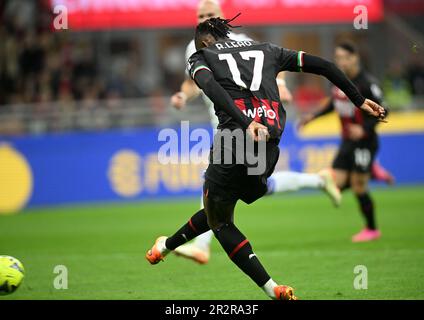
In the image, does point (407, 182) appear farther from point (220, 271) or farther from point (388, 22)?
point (220, 271)

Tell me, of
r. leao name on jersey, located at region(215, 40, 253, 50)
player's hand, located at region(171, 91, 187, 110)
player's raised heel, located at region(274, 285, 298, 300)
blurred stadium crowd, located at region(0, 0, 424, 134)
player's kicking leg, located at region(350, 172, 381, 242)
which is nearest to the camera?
player's raised heel, located at region(274, 285, 298, 300)

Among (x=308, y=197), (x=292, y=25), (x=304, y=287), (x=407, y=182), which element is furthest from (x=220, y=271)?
(x=292, y=25)

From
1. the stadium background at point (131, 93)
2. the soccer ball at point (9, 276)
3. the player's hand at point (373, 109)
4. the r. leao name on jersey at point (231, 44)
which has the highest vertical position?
the stadium background at point (131, 93)

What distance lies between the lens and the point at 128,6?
22234mm

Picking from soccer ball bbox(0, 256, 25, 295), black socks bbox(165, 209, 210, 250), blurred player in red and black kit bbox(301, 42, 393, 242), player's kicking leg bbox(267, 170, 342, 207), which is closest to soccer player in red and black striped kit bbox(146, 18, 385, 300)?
black socks bbox(165, 209, 210, 250)

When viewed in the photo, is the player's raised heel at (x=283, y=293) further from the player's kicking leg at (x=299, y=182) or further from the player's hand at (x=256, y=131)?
the player's kicking leg at (x=299, y=182)

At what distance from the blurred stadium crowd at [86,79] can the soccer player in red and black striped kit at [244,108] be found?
11.0m

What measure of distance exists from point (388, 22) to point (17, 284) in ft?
66.4

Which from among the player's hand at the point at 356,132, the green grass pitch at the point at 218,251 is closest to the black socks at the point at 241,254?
the green grass pitch at the point at 218,251

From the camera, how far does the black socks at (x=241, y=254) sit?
6863 mm

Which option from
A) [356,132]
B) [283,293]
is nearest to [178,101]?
[283,293]

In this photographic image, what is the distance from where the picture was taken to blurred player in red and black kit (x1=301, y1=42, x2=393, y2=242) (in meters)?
11.5

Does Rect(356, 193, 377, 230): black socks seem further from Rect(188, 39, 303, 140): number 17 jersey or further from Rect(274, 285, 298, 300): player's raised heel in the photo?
Rect(274, 285, 298, 300): player's raised heel
